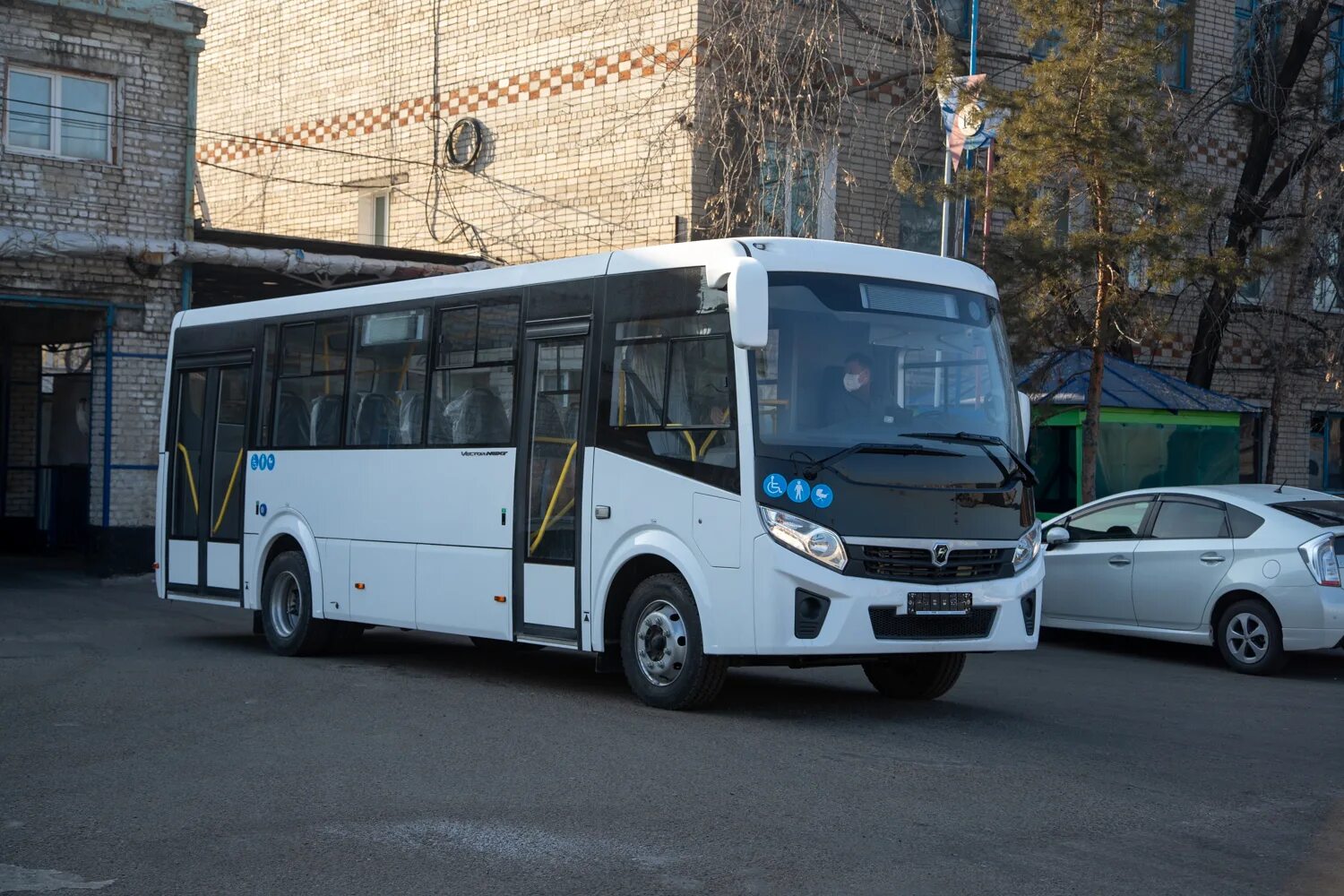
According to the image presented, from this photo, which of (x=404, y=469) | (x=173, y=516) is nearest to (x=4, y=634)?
(x=173, y=516)

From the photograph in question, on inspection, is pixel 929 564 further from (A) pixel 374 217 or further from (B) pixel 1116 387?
(A) pixel 374 217

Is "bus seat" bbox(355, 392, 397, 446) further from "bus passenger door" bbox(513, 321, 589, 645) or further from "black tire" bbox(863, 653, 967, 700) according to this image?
"black tire" bbox(863, 653, 967, 700)

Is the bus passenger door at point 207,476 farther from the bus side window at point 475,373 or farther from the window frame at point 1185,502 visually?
the window frame at point 1185,502

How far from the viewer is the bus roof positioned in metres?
9.75

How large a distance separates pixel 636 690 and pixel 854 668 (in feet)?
11.4

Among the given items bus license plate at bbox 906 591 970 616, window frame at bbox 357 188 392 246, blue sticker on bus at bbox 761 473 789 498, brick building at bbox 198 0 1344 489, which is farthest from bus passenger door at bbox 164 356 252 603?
window frame at bbox 357 188 392 246

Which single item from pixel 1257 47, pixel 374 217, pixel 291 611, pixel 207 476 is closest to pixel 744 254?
pixel 291 611

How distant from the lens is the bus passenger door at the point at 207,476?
14.1 m

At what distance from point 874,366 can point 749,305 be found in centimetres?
107

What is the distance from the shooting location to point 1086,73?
1692 cm

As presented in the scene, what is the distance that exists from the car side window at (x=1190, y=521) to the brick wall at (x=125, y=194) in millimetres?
12699

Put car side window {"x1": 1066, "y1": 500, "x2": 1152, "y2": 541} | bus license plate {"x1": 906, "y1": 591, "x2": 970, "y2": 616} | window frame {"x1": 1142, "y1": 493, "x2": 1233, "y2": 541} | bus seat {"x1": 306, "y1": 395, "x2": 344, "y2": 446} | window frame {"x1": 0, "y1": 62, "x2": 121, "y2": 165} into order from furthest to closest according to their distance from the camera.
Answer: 1. window frame {"x1": 0, "y1": 62, "x2": 121, "y2": 165}
2. car side window {"x1": 1066, "y1": 500, "x2": 1152, "y2": 541}
3. window frame {"x1": 1142, "y1": 493, "x2": 1233, "y2": 541}
4. bus seat {"x1": 306, "y1": 395, "x2": 344, "y2": 446}
5. bus license plate {"x1": 906, "y1": 591, "x2": 970, "y2": 616}

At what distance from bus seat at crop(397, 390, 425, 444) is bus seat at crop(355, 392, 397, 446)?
103 millimetres

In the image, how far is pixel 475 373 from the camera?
37.9ft
